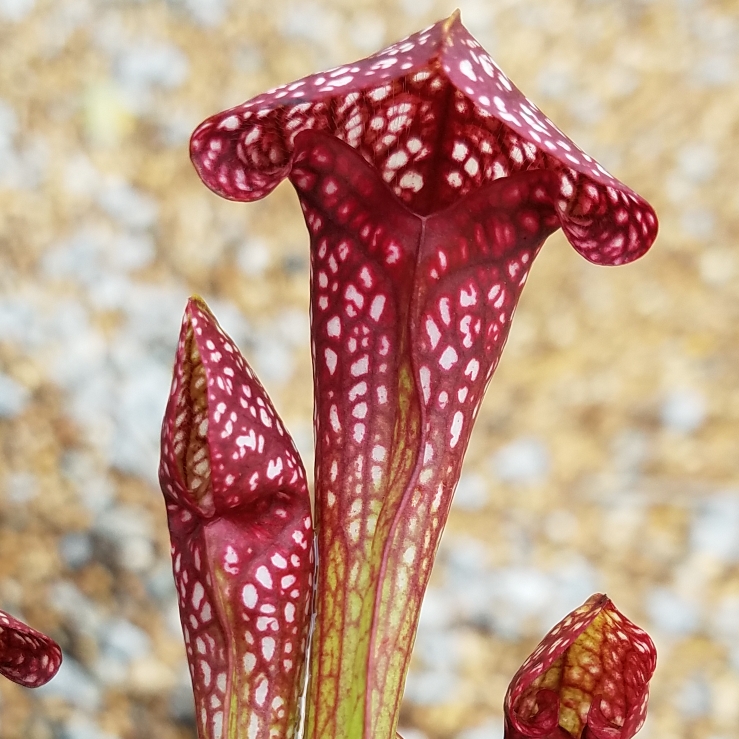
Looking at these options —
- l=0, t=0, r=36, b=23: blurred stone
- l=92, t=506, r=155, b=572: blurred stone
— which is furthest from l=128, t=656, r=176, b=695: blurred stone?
l=0, t=0, r=36, b=23: blurred stone

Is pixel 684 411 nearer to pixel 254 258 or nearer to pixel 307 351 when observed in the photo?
pixel 307 351

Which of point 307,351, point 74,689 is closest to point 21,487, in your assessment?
point 74,689

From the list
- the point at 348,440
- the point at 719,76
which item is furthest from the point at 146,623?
the point at 719,76

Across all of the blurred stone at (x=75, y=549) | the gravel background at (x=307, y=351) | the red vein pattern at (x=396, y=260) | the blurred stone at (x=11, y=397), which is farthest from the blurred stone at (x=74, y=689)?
the red vein pattern at (x=396, y=260)

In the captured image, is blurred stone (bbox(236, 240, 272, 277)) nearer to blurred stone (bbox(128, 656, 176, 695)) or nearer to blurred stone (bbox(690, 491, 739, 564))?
blurred stone (bbox(128, 656, 176, 695))

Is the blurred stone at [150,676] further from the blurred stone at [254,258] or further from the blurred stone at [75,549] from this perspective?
the blurred stone at [254,258]

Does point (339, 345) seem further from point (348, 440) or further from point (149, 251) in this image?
point (149, 251)
